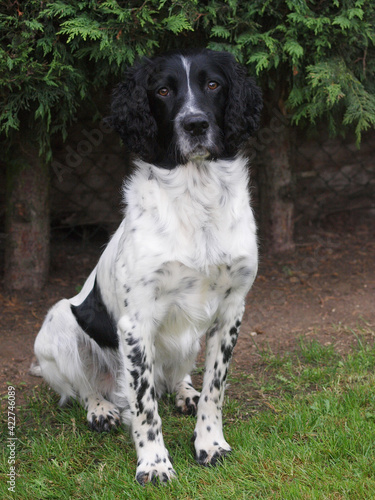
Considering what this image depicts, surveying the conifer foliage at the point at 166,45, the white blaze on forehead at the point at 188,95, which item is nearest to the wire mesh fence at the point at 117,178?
the conifer foliage at the point at 166,45

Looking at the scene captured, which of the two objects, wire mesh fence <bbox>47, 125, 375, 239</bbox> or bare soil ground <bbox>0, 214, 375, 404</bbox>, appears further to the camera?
wire mesh fence <bbox>47, 125, 375, 239</bbox>

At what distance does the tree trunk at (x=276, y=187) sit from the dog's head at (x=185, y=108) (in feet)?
6.33

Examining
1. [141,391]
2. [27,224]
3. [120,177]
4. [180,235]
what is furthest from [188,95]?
[120,177]

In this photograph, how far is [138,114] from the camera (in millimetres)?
2613

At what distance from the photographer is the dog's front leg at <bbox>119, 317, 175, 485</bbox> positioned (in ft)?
8.26

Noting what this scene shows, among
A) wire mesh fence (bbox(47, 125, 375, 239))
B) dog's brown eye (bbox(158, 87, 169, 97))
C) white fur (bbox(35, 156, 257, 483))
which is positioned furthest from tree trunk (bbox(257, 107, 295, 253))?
dog's brown eye (bbox(158, 87, 169, 97))

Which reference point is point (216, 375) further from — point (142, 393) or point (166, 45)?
point (166, 45)

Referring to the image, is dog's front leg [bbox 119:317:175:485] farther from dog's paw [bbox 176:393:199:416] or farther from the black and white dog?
dog's paw [bbox 176:393:199:416]

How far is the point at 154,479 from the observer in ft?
8.00

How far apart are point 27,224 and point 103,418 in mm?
1824

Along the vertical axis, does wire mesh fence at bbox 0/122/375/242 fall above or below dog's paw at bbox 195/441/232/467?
above

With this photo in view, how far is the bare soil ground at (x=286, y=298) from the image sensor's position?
12.1 feet

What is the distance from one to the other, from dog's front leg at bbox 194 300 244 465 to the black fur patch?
1.43 ft

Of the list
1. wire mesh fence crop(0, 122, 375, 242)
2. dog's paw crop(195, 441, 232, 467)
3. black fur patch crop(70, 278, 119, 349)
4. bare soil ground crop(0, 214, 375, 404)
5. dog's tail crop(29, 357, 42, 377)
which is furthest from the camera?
wire mesh fence crop(0, 122, 375, 242)
